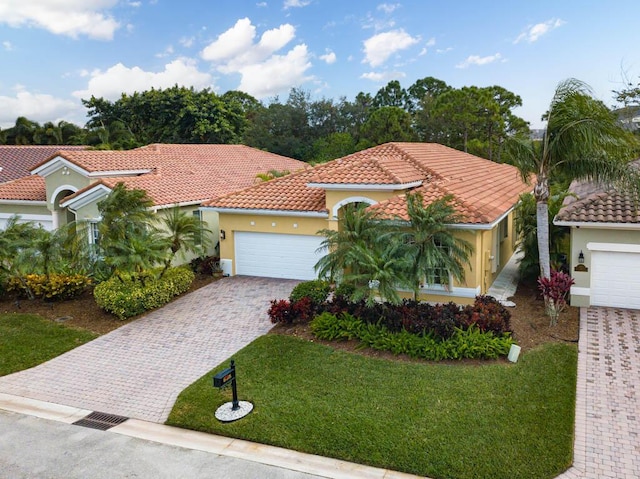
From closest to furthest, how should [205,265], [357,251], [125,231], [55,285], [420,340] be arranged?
[420,340] → [357,251] → [125,231] → [55,285] → [205,265]

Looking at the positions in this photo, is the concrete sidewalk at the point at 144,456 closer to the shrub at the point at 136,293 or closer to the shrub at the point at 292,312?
the shrub at the point at 292,312

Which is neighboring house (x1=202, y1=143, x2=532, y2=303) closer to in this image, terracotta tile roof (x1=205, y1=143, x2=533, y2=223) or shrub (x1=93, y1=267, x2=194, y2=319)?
terracotta tile roof (x1=205, y1=143, x2=533, y2=223)

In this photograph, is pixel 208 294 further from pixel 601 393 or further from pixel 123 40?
pixel 123 40

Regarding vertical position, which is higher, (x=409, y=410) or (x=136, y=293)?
(x=136, y=293)

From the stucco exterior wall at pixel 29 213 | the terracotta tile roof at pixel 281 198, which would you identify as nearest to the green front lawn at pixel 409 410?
the terracotta tile roof at pixel 281 198

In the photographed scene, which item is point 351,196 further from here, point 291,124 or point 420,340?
point 291,124

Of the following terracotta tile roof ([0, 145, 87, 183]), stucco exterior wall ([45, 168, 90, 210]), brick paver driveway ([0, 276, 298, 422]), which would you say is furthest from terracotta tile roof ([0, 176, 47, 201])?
brick paver driveway ([0, 276, 298, 422])

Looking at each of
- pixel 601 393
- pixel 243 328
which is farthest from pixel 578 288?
pixel 243 328

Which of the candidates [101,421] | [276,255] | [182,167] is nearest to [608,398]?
[101,421]
